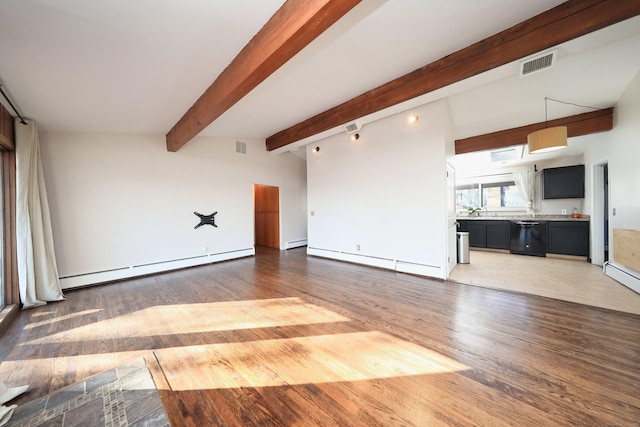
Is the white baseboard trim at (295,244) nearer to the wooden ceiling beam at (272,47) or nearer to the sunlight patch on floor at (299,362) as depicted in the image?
the wooden ceiling beam at (272,47)

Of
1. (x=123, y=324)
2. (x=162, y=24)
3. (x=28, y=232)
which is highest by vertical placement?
(x=162, y=24)

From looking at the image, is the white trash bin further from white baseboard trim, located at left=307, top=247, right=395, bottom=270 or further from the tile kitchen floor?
white baseboard trim, located at left=307, top=247, right=395, bottom=270

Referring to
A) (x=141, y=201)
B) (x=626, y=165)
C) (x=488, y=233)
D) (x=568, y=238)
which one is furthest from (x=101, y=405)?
(x=568, y=238)

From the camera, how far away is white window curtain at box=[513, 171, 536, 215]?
611 centimetres

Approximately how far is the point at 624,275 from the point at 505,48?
3844mm

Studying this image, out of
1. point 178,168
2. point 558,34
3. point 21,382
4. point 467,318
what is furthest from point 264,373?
point 178,168

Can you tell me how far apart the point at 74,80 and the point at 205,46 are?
4.81 ft

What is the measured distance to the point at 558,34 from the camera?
7.18 feet

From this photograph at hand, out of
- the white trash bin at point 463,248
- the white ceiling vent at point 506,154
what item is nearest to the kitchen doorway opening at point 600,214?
the white ceiling vent at point 506,154

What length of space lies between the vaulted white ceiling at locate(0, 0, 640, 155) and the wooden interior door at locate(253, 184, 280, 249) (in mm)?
3442

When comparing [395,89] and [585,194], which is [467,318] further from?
[585,194]

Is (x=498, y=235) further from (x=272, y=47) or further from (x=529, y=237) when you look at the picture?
(x=272, y=47)

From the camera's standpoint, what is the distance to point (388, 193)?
14.6 ft

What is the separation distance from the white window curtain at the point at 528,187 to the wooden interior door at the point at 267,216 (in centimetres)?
685
